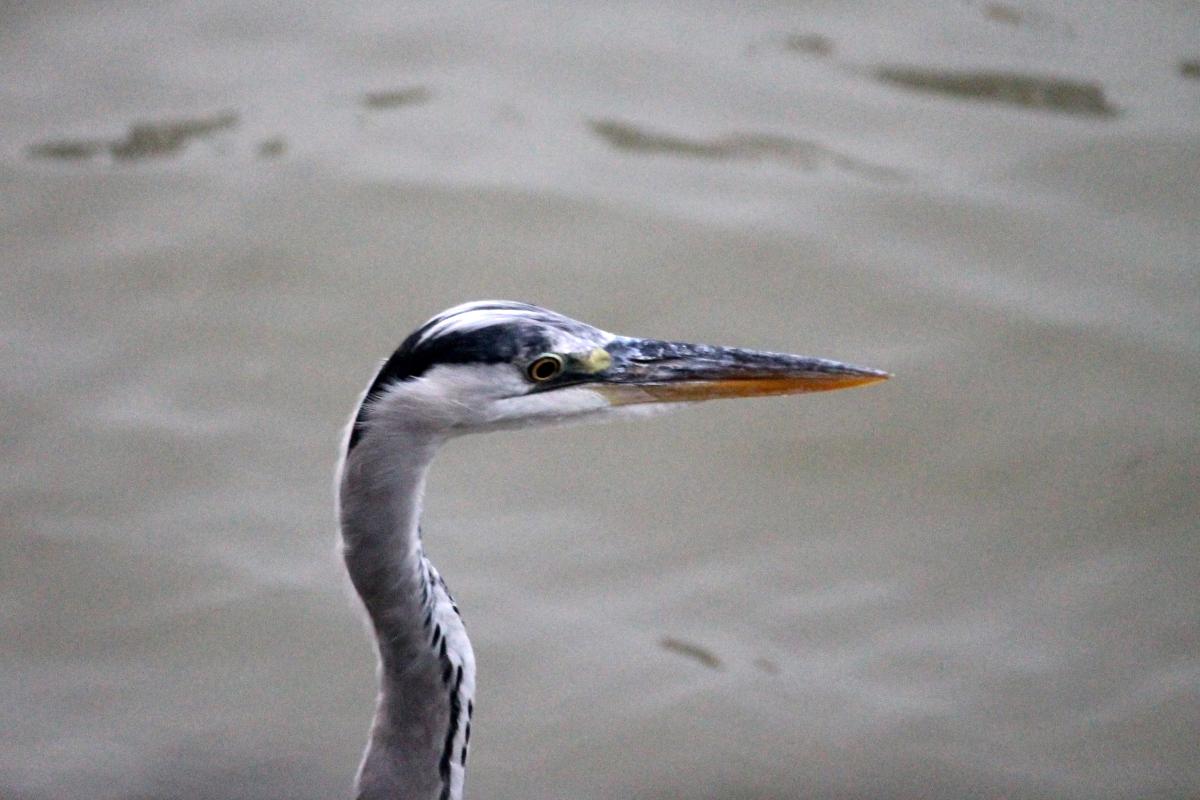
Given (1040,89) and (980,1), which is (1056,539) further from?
(980,1)

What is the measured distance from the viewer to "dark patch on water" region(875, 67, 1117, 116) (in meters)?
5.80

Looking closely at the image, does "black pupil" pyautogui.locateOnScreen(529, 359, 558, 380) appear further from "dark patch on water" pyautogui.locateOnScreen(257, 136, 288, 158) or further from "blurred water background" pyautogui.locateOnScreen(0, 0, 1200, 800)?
"dark patch on water" pyautogui.locateOnScreen(257, 136, 288, 158)

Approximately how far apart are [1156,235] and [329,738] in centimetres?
338

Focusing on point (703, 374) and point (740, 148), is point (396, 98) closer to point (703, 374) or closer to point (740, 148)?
point (740, 148)

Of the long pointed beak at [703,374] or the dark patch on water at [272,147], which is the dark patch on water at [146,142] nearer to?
the dark patch on water at [272,147]

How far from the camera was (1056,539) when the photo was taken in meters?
4.52

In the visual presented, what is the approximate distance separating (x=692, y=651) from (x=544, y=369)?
1.67 m

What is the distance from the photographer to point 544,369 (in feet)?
9.18

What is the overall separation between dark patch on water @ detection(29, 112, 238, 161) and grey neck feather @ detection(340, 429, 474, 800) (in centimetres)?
352

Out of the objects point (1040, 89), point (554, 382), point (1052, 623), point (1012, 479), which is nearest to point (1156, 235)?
point (1040, 89)

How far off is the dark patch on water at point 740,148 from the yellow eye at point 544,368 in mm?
3102

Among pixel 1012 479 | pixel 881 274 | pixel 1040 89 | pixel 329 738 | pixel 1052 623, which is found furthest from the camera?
pixel 1040 89

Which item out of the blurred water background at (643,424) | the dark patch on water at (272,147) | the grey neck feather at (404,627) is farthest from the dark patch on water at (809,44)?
the grey neck feather at (404,627)

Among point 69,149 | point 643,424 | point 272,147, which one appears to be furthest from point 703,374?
point 69,149
